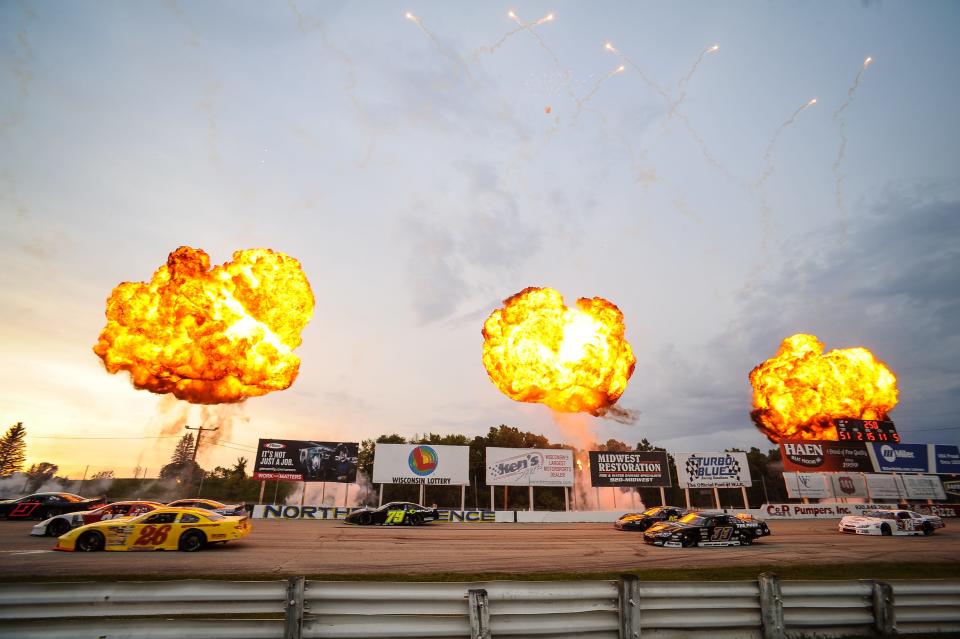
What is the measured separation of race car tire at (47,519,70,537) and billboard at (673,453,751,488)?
4226 centimetres

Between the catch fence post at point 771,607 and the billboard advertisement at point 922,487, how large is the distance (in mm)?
54826

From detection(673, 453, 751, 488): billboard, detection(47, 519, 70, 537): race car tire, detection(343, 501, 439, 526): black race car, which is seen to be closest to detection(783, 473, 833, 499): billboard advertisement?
detection(673, 453, 751, 488): billboard

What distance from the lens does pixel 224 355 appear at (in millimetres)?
26078

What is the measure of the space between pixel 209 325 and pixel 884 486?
5981cm

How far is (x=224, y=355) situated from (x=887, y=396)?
224ft

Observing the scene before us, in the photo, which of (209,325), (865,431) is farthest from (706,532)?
(865,431)

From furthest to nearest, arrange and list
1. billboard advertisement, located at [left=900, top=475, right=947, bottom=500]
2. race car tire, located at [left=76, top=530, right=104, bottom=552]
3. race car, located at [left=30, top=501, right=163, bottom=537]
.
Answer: billboard advertisement, located at [left=900, top=475, right=947, bottom=500], race car, located at [left=30, top=501, right=163, bottom=537], race car tire, located at [left=76, top=530, right=104, bottom=552]

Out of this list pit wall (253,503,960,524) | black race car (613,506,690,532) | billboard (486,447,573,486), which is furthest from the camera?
billboard (486,447,573,486)

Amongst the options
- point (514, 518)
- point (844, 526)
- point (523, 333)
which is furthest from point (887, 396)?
point (523, 333)

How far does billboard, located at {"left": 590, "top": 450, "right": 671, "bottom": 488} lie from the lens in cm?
4072

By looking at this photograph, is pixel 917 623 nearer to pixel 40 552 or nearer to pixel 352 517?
pixel 40 552

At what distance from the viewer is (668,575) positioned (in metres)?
11.3

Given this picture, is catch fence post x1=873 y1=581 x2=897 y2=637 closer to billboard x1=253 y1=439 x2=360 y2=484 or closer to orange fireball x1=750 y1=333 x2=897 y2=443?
billboard x1=253 y1=439 x2=360 y2=484

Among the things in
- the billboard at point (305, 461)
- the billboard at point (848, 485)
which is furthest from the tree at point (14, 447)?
the billboard at point (848, 485)
